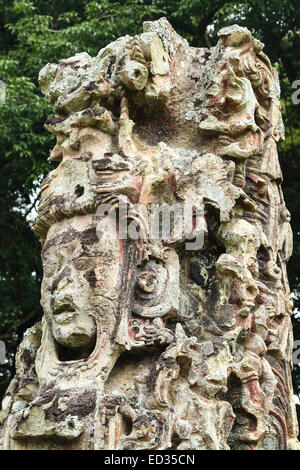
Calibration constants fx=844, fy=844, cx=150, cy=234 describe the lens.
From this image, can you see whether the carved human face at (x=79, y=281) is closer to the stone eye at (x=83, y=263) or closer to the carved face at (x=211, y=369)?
the stone eye at (x=83, y=263)

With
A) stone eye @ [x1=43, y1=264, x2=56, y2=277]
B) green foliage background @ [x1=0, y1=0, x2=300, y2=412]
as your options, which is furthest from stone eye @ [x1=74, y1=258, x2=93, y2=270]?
green foliage background @ [x1=0, y1=0, x2=300, y2=412]

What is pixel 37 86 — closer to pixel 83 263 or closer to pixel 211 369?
pixel 83 263

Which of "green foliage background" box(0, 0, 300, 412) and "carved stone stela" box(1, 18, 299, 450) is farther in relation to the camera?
"green foliage background" box(0, 0, 300, 412)

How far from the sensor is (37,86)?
921 centimetres

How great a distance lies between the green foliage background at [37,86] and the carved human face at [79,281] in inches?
152

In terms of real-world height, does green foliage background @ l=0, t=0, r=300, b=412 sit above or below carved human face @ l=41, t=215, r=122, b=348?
above

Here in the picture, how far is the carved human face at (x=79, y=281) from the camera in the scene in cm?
421

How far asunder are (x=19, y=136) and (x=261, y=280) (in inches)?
168

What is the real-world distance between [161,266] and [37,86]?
5.26 meters

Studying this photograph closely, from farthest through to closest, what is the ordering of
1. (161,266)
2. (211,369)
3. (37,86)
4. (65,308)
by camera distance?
(37,86), (161,266), (65,308), (211,369)

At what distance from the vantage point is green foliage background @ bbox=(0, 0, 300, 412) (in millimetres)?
8414

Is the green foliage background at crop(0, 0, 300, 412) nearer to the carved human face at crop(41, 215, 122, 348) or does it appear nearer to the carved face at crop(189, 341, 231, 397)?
the carved human face at crop(41, 215, 122, 348)

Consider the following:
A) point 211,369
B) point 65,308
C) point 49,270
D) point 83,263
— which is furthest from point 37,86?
point 211,369

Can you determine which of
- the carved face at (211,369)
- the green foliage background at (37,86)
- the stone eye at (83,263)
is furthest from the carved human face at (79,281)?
the green foliage background at (37,86)
